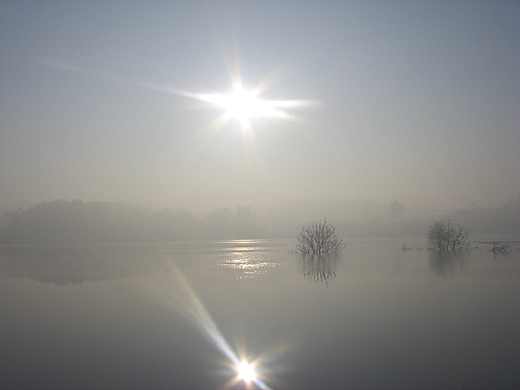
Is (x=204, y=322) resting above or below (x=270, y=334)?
above

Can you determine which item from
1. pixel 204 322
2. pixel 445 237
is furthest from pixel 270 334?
pixel 445 237

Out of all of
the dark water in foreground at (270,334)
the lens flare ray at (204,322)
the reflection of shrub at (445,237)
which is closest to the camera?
the dark water in foreground at (270,334)

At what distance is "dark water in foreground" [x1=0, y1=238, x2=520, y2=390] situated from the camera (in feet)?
28.8

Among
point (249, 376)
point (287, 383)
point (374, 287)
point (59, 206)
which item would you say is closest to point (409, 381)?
point (287, 383)

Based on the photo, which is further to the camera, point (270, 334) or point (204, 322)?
point (204, 322)

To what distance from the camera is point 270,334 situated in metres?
12.4

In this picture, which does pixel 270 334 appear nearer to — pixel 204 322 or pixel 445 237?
pixel 204 322

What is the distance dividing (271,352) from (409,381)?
367cm

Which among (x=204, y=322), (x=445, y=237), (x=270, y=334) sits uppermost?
(x=445, y=237)

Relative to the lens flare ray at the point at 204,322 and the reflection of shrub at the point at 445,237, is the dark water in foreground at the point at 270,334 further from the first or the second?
the reflection of shrub at the point at 445,237

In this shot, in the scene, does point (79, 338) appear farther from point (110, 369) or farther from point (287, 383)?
point (287, 383)

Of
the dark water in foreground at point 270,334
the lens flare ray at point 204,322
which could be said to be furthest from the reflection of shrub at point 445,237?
the lens flare ray at point 204,322

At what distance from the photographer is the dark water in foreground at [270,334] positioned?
8773 millimetres

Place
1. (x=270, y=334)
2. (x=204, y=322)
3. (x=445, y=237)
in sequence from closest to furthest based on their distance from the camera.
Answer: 1. (x=270, y=334)
2. (x=204, y=322)
3. (x=445, y=237)
